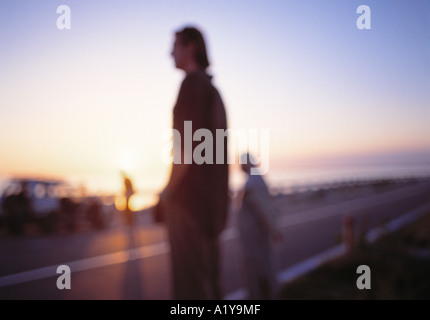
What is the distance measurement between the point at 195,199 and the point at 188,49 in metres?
1.08

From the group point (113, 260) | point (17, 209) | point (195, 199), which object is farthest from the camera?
point (17, 209)

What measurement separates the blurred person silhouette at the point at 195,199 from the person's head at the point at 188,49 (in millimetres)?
186

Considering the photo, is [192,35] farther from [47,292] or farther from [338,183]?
[338,183]

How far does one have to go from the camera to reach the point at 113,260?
29.7 feet

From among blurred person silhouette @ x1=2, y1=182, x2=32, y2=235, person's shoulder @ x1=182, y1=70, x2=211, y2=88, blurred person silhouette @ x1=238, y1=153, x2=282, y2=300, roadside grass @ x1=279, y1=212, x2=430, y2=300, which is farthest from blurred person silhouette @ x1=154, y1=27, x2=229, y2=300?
blurred person silhouette @ x1=2, y1=182, x2=32, y2=235

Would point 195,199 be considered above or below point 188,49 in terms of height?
below

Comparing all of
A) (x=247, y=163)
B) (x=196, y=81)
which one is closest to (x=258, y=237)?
(x=247, y=163)

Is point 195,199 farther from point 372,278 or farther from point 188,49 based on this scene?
point 372,278

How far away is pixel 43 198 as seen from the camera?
1544 centimetres

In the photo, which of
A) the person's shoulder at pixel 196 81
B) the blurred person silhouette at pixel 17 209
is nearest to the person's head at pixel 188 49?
the person's shoulder at pixel 196 81

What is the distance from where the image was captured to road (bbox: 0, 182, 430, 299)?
6.54 m

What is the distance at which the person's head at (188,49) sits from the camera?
113 inches

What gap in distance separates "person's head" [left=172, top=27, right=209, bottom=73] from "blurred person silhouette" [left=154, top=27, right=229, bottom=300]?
0.19 meters
